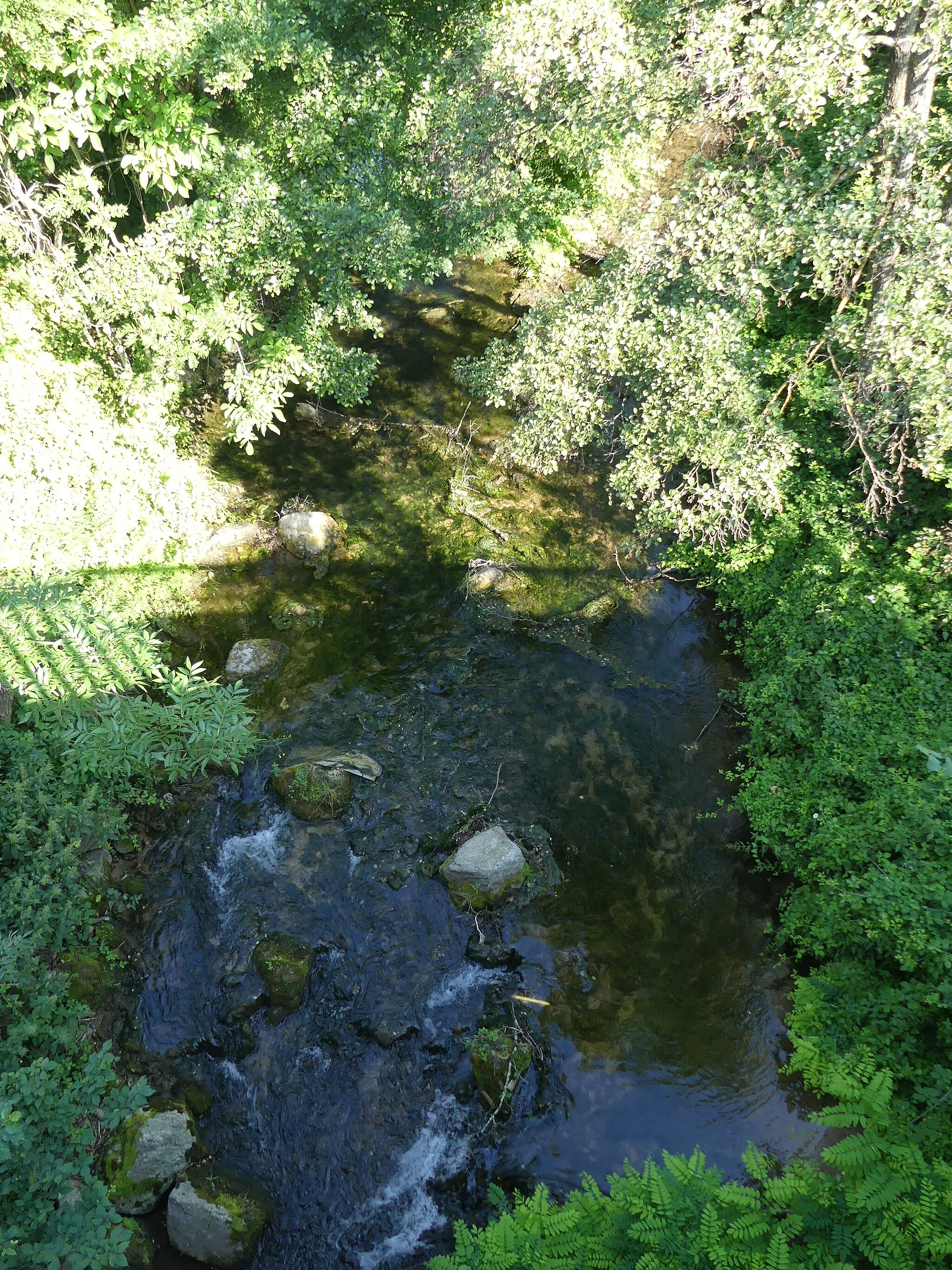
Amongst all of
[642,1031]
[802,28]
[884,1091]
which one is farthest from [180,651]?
[802,28]

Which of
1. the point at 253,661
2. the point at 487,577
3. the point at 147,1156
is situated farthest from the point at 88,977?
the point at 487,577

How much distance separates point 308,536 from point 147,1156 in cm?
893

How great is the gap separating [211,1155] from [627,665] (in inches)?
320

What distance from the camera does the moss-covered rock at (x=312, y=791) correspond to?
9016 millimetres

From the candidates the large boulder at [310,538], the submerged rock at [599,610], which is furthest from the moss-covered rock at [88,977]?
the submerged rock at [599,610]

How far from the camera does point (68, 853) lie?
6.89m

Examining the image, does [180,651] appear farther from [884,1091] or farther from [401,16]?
[401,16]

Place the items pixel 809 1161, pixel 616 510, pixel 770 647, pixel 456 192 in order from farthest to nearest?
pixel 616 510 → pixel 456 192 → pixel 770 647 → pixel 809 1161

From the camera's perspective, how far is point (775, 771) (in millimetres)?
8930

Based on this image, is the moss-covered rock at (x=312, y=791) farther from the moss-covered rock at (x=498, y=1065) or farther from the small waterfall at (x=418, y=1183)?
the small waterfall at (x=418, y=1183)

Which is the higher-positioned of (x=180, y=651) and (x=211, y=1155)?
(x=180, y=651)

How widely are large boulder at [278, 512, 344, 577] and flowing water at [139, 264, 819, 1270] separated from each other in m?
0.41

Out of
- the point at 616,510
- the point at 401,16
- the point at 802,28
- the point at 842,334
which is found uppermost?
the point at 401,16

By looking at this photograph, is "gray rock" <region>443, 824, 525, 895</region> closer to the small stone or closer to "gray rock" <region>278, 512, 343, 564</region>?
the small stone
